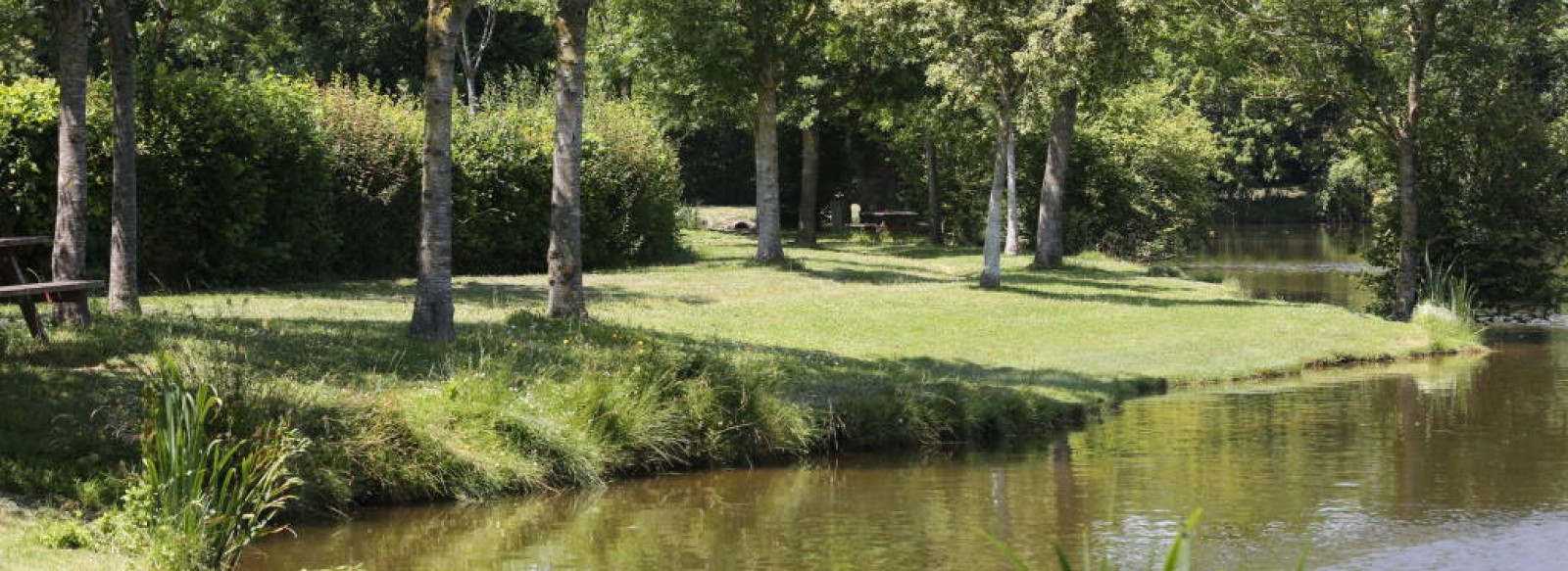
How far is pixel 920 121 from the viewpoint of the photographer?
1574 inches

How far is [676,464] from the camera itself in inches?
549

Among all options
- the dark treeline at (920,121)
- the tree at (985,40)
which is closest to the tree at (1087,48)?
the dark treeline at (920,121)

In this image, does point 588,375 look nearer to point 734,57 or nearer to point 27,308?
point 27,308

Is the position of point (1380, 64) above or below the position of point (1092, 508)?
above

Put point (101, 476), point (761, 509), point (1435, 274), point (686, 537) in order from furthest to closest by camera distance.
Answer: point (1435, 274) → point (761, 509) → point (686, 537) → point (101, 476)

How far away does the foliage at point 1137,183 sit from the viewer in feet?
132

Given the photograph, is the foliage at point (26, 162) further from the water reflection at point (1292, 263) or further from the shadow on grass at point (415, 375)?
the water reflection at point (1292, 263)

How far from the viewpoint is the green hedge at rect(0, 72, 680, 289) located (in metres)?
20.3

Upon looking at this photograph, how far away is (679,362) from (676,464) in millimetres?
1004

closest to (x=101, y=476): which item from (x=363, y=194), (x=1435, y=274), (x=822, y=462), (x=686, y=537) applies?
(x=686, y=537)

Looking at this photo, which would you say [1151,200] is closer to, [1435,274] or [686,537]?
[1435,274]

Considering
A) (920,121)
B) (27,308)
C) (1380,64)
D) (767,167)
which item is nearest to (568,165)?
(27,308)

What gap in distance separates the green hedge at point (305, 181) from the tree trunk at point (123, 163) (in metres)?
4.09

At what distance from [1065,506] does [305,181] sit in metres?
14.5
